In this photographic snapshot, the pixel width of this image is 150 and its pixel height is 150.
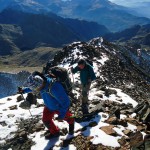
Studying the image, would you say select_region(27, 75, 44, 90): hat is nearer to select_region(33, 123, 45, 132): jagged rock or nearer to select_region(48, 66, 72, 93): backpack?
select_region(48, 66, 72, 93): backpack

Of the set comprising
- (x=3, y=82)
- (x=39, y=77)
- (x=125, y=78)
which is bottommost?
(x=3, y=82)

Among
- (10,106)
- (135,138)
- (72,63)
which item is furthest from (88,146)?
(72,63)

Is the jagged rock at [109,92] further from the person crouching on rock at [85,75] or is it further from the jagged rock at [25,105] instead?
the jagged rock at [25,105]

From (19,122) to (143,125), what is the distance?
6.10 meters

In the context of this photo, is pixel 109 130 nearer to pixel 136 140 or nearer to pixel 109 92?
pixel 136 140

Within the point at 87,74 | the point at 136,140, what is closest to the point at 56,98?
the point at 136,140

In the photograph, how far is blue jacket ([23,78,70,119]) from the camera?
41.5 ft

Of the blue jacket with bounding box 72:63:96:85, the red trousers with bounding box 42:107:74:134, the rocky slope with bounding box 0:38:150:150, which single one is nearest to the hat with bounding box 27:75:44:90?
the red trousers with bounding box 42:107:74:134

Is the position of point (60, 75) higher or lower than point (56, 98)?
higher

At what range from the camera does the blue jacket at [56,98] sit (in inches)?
498

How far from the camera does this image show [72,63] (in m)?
34.0

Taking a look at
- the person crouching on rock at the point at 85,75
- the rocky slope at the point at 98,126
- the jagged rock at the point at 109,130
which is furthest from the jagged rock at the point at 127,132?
the person crouching on rock at the point at 85,75

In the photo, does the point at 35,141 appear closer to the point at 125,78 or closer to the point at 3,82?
the point at 125,78

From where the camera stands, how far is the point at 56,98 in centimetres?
1280
